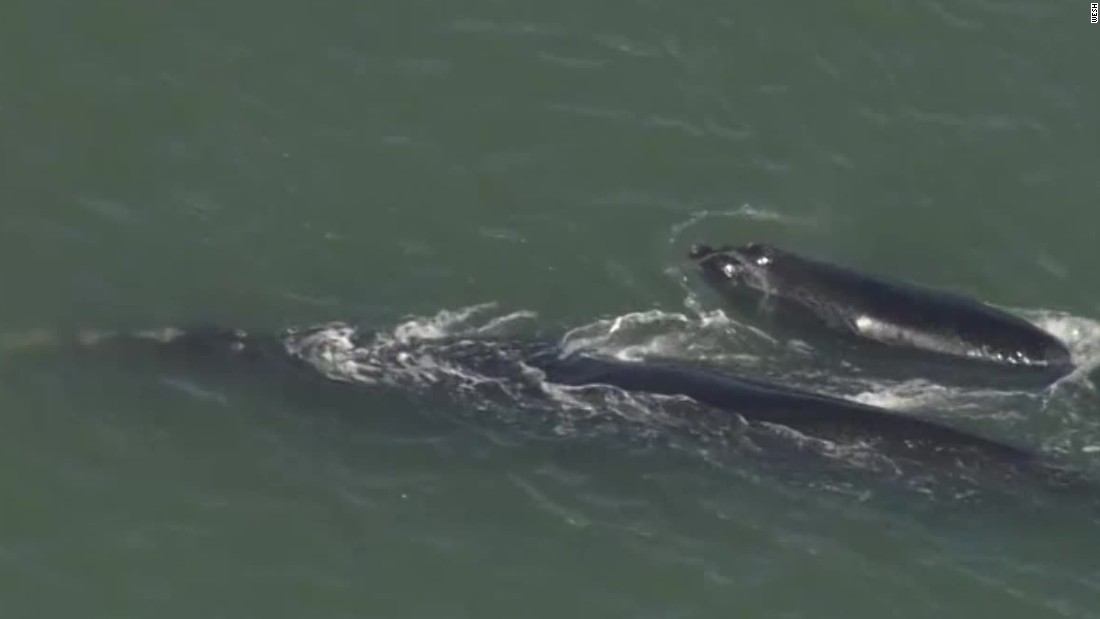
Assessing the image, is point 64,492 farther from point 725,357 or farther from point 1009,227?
point 1009,227

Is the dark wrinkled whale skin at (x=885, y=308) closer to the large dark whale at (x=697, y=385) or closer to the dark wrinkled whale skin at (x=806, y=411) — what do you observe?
the large dark whale at (x=697, y=385)

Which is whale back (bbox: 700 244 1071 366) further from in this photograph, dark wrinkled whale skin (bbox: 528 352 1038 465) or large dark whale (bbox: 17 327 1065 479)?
dark wrinkled whale skin (bbox: 528 352 1038 465)

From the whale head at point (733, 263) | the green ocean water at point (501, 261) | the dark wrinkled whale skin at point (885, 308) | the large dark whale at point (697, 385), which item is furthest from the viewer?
→ the whale head at point (733, 263)

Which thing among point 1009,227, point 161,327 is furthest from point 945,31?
point 161,327

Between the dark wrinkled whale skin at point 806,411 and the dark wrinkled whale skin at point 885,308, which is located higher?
the dark wrinkled whale skin at point 885,308

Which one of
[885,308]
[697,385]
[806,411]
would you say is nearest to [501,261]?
[697,385]

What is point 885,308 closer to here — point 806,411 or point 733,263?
point 733,263

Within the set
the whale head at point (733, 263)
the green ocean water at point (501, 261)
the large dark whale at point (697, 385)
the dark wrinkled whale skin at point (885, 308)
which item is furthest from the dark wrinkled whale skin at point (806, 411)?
the whale head at point (733, 263)
